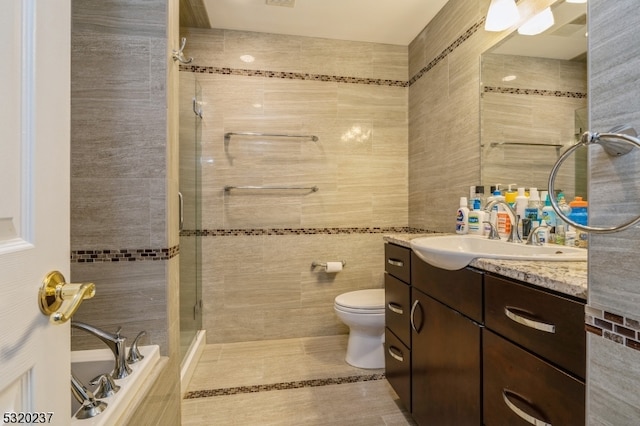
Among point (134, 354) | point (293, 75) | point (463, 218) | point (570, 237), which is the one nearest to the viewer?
point (134, 354)

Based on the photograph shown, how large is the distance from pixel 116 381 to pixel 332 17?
239cm

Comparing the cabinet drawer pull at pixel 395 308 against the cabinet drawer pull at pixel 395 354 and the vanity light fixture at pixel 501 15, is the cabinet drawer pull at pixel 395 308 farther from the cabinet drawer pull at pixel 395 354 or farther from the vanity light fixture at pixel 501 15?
the vanity light fixture at pixel 501 15

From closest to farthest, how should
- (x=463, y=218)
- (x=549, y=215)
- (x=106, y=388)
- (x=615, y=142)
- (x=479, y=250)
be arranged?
1. (x=615, y=142)
2. (x=106, y=388)
3. (x=549, y=215)
4. (x=479, y=250)
5. (x=463, y=218)

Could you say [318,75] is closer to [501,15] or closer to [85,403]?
[501,15]

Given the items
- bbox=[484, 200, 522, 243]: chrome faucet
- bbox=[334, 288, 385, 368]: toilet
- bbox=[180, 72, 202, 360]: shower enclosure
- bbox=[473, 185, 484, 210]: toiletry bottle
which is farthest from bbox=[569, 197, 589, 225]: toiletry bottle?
bbox=[180, 72, 202, 360]: shower enclosure

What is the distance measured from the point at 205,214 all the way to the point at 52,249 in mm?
1885

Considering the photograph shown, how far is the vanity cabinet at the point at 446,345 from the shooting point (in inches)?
40.2

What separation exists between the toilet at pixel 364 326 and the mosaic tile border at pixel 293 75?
1.68 meters

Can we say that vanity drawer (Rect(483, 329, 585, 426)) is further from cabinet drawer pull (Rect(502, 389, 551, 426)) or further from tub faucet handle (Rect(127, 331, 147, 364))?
tub faucet handle (Rect(127, 331, 147, 364))

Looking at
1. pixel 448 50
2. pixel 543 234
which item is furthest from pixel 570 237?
pixel 448 50

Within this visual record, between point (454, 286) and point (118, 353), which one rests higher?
point (454, 286)

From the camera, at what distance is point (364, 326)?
6.36 feet

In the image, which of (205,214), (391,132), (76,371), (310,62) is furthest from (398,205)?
(76,371)

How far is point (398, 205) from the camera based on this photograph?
8.52ft
